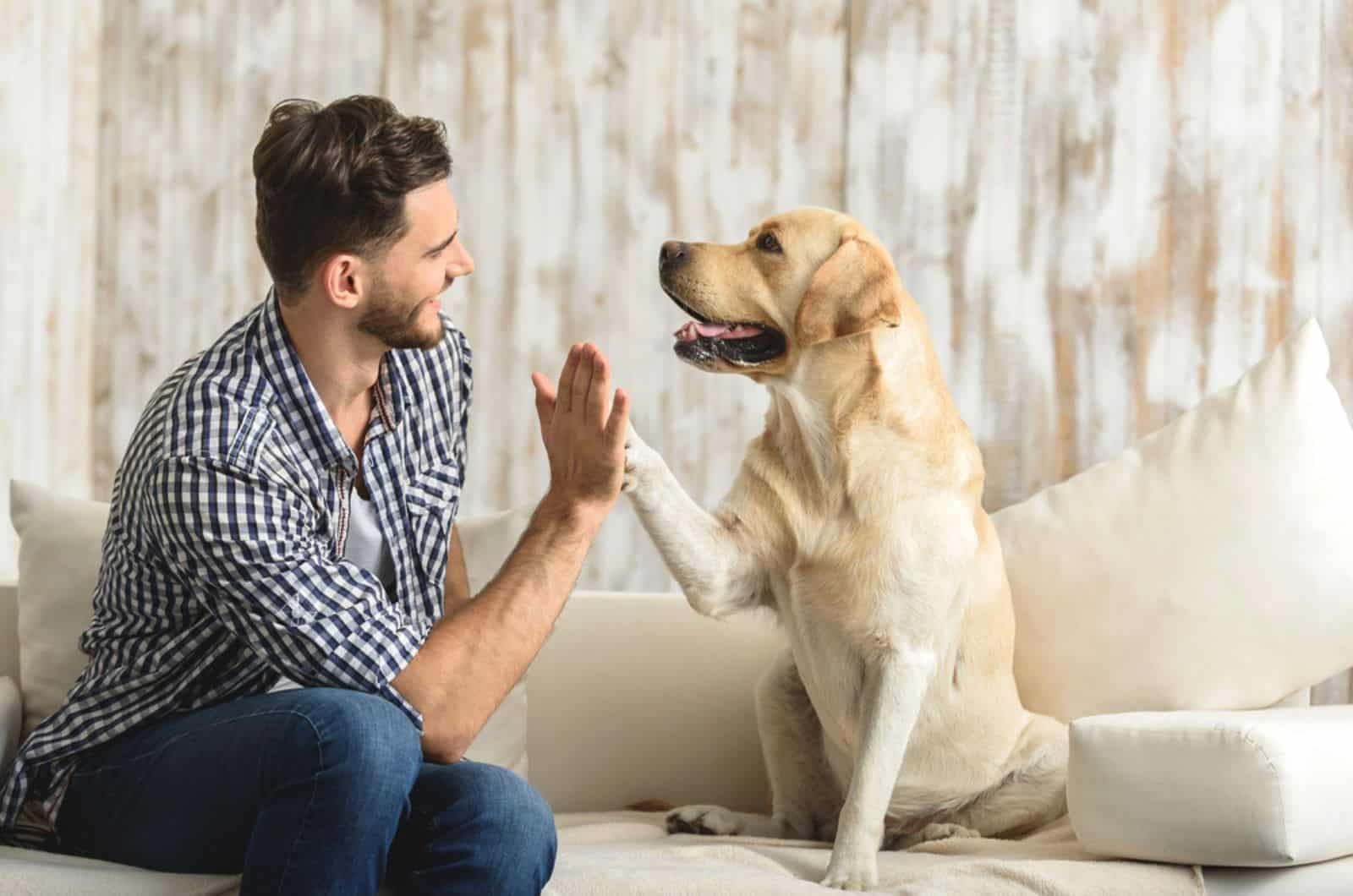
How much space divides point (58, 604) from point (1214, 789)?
1.55m

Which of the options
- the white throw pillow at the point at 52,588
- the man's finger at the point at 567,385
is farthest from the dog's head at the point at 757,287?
the white throw pillow at the point at 52,588

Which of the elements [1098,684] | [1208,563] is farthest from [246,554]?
[1208,563]

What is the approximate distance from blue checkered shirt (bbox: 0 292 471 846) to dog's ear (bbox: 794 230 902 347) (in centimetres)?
52

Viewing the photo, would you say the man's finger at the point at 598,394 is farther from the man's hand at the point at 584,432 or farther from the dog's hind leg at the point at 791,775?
the dog's hind leg at the point at 791,775

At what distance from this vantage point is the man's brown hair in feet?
5.04

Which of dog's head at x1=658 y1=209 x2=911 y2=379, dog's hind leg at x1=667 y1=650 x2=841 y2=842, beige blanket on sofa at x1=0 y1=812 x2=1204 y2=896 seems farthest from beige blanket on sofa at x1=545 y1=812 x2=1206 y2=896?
dog's head at x1=658 y1=209 x2=911 y2=379

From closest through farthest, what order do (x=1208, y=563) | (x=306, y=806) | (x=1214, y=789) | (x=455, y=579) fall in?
(x=306, y=806) < (x=1214, y=789) < (x=455, y=579) < (x=1208, y=563)

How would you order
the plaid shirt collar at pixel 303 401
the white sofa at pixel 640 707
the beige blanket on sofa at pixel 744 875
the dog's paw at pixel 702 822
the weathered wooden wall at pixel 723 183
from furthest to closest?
the weathered wooden wall at pixel 723 183 < the white sofa at pixel 640 707 < the dog's paw at pixel 702 822 < the plaid shirt collar at pixel 303 401 < the beige blanket on sofa at pixel 744 875

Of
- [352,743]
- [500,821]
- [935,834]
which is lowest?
[935,834]

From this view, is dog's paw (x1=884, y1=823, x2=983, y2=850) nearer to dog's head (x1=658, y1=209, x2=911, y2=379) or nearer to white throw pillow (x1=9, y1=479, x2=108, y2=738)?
dog's head (x1=658, y1=209, x2=911, y2=379)

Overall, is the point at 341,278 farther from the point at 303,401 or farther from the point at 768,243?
the point at 768,243

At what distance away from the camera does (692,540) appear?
1765 millimetres

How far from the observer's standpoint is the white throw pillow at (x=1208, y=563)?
6.29 ft

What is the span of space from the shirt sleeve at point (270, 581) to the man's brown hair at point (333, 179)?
0.32 meters
